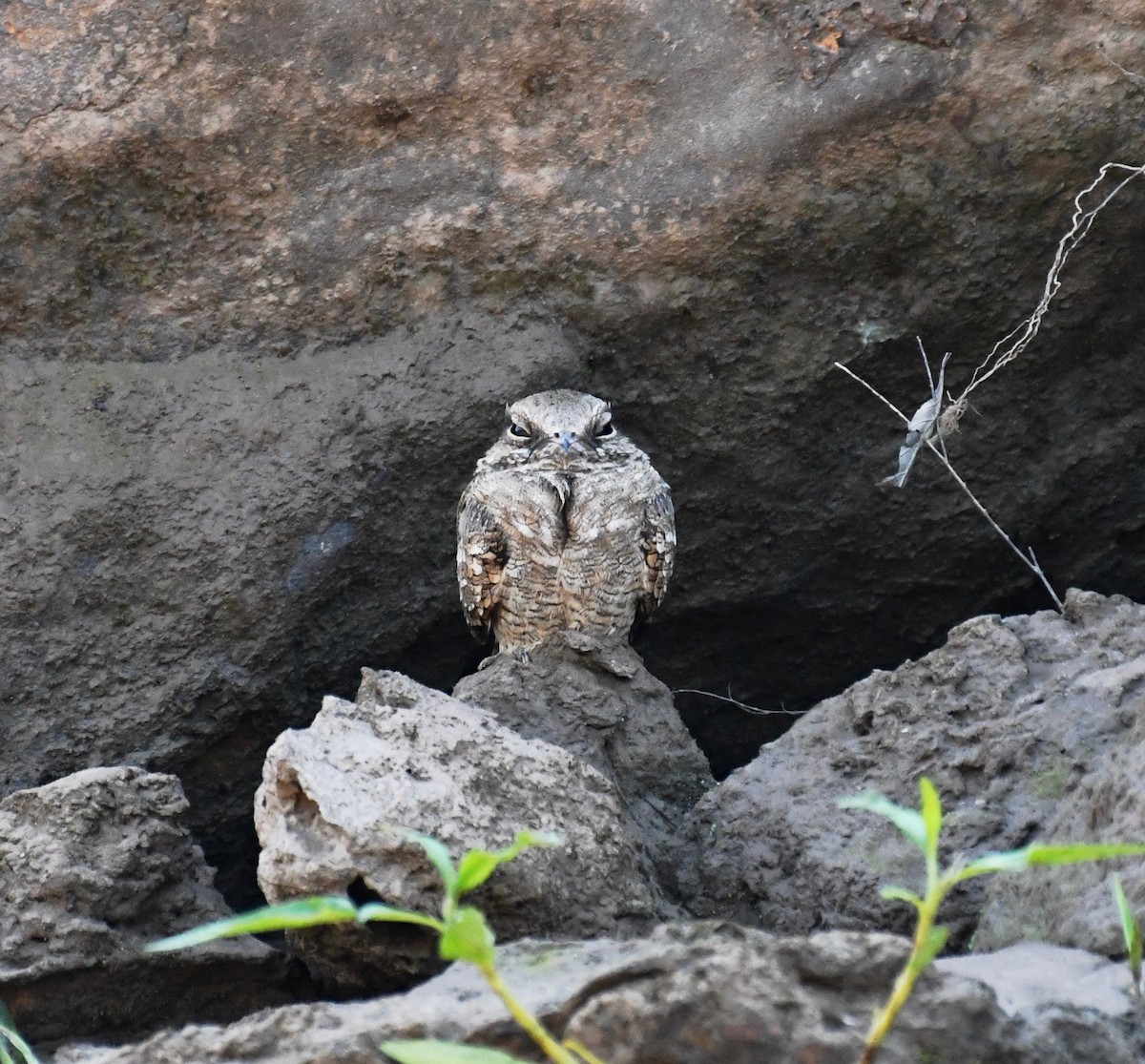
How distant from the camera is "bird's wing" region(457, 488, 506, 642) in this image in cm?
473

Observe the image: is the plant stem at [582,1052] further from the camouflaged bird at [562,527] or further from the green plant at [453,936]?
the camouflaged bird at [562,527]

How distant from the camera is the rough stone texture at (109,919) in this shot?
332 centimetres

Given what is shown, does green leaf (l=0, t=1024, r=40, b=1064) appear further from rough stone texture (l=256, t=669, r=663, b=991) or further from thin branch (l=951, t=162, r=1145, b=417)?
thin branch (l=951, t=162, r=1145, b=417)

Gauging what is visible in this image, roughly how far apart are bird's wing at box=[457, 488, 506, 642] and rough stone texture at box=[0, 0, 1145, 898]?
0.21 metres

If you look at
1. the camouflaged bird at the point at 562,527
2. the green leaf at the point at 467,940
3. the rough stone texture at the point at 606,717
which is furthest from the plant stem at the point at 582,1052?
the camouflaged bird at the point at 562,527

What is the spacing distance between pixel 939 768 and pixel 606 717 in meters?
0.99

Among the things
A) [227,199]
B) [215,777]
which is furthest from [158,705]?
[227,199]

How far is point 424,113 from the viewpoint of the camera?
462cm

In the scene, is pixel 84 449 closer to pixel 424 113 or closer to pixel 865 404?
pixel 424 113

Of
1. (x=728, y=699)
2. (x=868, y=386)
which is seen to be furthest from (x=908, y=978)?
(x=728, y=699)

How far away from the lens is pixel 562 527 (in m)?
4.87

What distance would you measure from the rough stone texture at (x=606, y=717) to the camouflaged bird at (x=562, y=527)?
338 mm

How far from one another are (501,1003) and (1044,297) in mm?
3001

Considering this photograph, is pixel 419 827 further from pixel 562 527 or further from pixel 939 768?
pixel 562 527
